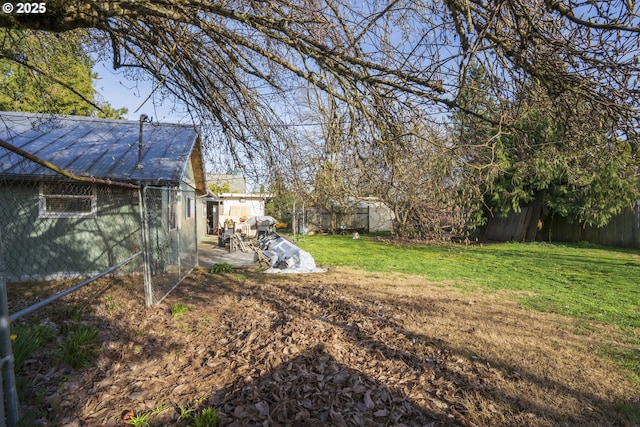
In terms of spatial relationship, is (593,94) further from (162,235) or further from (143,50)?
(162,235)

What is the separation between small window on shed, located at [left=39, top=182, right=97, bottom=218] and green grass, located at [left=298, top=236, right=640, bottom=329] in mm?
6716

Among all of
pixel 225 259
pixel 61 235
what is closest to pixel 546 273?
pixel 225 259

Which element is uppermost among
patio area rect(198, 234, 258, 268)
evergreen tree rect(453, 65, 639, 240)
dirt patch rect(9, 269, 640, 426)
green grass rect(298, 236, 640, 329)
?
evergreen tree rect(453, 65, 639, 240)

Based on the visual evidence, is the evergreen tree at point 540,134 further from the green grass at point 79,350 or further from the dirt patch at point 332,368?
the green grass at point 79,350

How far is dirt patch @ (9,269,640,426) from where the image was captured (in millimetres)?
3025

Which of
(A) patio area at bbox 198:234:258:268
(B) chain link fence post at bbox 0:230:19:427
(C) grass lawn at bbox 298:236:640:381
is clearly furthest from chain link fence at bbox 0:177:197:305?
(B) chain link fence post at bbox 0:230:19:427

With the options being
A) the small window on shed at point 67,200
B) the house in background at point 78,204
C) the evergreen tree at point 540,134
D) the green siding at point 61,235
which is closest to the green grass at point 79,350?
the evergreen tree at point 540,134

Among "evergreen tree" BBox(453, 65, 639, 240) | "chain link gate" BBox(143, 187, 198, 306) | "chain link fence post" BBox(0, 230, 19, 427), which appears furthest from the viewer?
"chain link gate" BBox(143, 187, 198, 306)

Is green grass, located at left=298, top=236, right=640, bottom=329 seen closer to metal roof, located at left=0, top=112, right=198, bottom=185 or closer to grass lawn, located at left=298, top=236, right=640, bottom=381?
grass lawn, located at left=298, top=236, right=640, bottom=381

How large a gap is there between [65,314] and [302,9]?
5227mm

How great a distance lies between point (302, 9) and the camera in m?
3.71

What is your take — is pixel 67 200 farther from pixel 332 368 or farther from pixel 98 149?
pixel 332 368

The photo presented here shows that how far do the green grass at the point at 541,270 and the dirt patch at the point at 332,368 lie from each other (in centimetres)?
135

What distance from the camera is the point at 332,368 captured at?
3676 mm
